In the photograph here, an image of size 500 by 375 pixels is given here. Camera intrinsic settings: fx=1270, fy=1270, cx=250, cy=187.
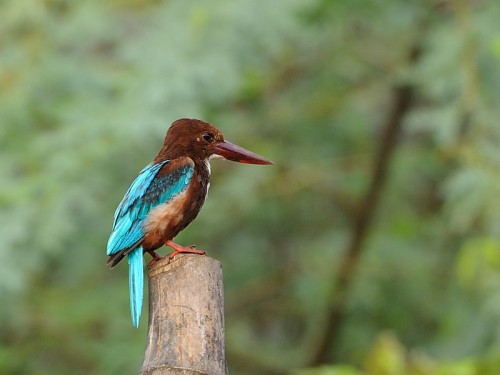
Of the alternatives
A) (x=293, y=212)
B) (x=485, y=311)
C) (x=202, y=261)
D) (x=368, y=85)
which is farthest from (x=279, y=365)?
(x=202, y=261)

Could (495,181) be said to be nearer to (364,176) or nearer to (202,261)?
(364,176)

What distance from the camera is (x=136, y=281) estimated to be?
3730 millimetres

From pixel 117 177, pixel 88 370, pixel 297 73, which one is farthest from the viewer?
pixel 297 73

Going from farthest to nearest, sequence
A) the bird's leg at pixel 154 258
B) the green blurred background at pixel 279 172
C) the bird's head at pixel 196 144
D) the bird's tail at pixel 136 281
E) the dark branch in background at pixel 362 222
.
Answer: the dark branch in background at pixel 362 222 < the green blurred background at pixel 279 172 < the bird's head at pixel 196 144 < the bird's leg at pixel 154 258 < the bird's tail at pixel 136 281

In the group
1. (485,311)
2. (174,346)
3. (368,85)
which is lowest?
(174,346)

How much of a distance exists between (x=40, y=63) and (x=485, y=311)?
2871mm

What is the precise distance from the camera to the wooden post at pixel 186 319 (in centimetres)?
306

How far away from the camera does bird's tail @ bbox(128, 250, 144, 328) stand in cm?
362

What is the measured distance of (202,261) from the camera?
3.32m

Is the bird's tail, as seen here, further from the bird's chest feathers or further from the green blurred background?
the green blurred background

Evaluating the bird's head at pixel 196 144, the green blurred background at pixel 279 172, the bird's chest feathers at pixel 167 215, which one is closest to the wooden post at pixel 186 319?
the bird's chest feathers at pixel 167 215

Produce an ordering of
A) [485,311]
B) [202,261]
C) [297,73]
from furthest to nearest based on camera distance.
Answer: [297,73], [485,311], [202,261]

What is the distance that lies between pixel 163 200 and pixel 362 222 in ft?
14.1

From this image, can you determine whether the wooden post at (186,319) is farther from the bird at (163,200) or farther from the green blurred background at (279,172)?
the green blurred background at (279,172)
